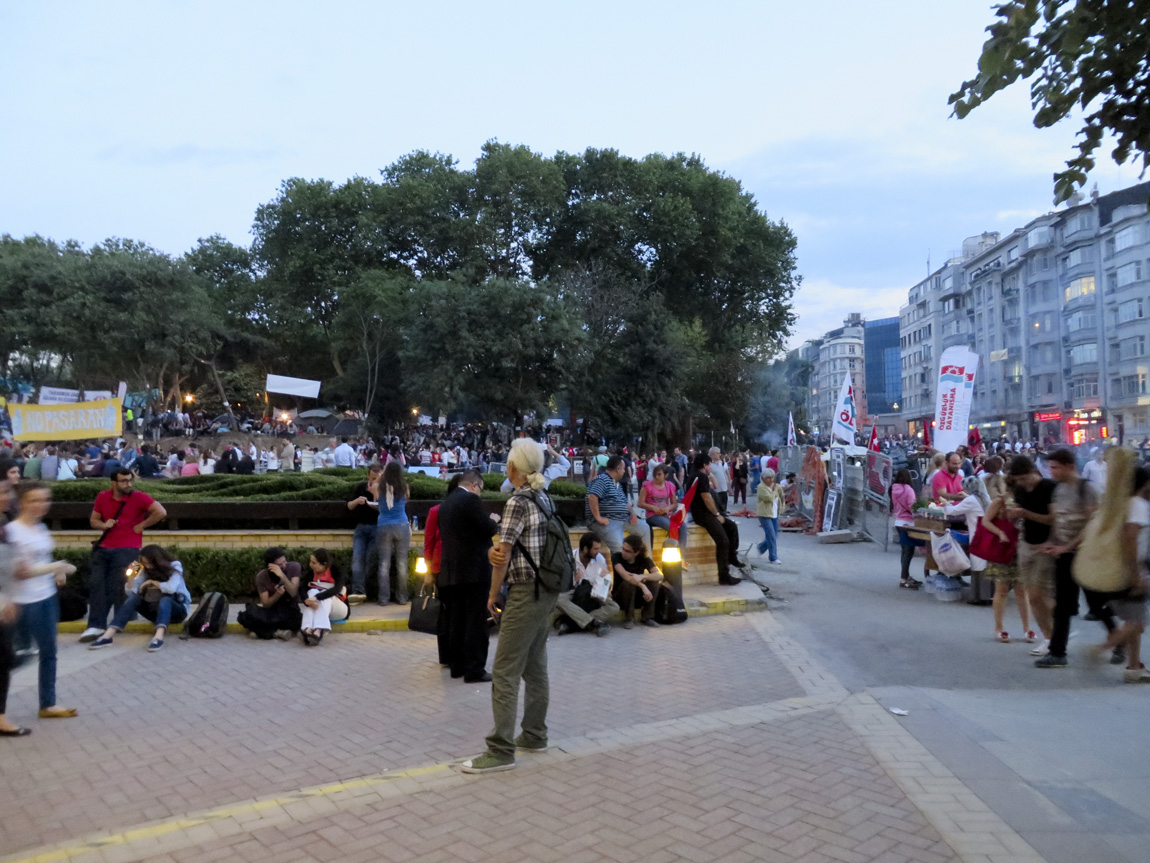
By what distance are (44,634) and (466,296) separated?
96.0 feet

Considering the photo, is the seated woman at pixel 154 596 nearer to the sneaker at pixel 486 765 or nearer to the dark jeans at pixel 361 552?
the dark jeans at pixel 361 552

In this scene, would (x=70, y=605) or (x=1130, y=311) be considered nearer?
(x=70, y=605)

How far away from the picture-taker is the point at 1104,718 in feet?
19.9

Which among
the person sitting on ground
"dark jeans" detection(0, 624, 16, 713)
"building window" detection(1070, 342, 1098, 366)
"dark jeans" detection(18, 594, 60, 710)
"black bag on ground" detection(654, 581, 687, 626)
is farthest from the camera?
"building window" detection(1070, 342, 1098, 366)

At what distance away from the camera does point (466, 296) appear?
3456cm

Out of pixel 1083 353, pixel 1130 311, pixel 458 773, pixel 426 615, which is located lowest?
pixel 458 773

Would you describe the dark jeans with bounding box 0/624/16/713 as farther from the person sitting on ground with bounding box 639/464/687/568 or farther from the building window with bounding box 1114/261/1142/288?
the building window with bounding box 1114/261/1142/288

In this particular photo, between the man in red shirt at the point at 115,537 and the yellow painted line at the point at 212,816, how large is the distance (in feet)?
15.7

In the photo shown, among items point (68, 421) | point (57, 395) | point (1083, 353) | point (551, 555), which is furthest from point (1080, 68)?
point (1083, 353)

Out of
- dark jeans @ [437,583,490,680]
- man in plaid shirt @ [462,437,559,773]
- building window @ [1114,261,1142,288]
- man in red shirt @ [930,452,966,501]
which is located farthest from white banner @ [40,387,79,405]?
building window @ [1114,261,1142,288]

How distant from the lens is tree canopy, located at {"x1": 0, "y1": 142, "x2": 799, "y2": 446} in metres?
34.9

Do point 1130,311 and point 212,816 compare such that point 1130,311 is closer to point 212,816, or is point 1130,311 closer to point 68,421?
point 68,421

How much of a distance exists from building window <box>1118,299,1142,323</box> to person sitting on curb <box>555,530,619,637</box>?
43.7 meters

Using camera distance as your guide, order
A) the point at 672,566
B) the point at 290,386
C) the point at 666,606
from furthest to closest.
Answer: the point at 290,386, the point at 672,566, the point at 666,606
